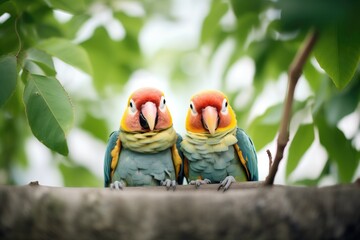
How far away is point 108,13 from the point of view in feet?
7.86

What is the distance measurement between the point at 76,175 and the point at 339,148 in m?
1.44

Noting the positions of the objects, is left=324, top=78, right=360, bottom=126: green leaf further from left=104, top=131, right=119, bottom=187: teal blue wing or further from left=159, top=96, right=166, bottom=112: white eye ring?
left=104, top=131, right=119, bottom=187: teal blue wing

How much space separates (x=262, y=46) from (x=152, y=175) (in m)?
0.73

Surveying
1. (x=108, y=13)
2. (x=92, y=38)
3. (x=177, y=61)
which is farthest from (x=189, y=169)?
(x=177, y=61)

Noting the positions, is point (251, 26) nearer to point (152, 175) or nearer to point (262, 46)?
point (262, 46)

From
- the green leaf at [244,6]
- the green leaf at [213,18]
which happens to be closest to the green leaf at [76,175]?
the green leaf at [213,18]

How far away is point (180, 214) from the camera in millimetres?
833

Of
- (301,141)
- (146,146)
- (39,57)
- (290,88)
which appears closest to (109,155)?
(146,146)

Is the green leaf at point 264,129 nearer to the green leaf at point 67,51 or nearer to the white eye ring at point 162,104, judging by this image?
the white eye ring at point 162,104

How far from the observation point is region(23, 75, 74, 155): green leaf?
4.09 ft

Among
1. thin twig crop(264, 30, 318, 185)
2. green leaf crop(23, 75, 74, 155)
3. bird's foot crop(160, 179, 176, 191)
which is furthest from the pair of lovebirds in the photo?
thin twig crop(264, 30, 318, 185)

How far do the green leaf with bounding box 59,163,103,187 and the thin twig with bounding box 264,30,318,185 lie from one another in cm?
173

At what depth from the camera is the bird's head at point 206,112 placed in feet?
6.27

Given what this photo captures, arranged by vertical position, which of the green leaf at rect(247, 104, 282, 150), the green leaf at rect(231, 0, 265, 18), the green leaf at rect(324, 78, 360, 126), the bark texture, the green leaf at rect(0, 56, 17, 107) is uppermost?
the green leaf at rect(231, 0, 265, 18)
